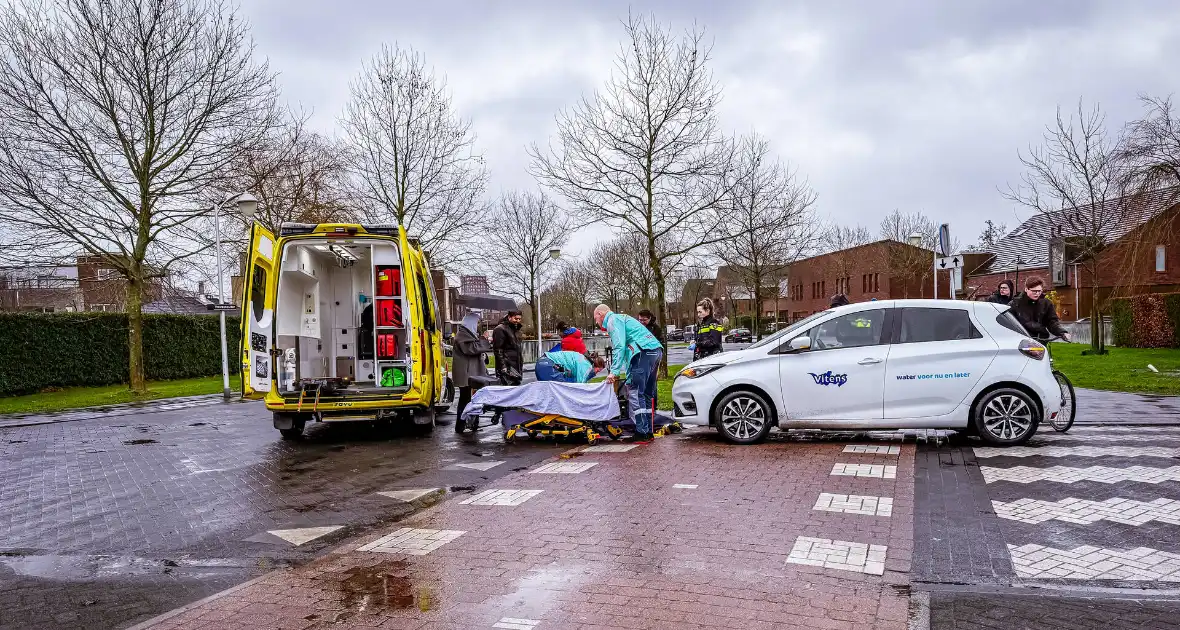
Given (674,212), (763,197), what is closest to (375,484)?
(674,212)

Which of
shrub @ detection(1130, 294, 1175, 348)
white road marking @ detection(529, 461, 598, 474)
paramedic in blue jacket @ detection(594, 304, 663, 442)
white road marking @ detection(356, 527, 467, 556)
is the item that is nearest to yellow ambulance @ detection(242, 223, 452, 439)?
paramedic in blue jacket @ detection(594, 304, 663, 442)

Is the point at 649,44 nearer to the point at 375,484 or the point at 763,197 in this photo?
the point at 763,197

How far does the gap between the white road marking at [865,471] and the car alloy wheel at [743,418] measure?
1.37 m

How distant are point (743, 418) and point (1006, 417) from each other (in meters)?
2.71

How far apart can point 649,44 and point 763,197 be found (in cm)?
770

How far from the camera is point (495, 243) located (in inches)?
1550

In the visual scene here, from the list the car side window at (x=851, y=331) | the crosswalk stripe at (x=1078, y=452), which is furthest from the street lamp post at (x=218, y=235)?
the crosswalk stripe at (x=1078, y=452)

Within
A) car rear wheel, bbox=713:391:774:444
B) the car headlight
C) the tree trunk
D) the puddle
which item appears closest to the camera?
the puddle

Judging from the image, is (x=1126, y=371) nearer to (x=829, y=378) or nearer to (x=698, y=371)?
(x=829, y=378)

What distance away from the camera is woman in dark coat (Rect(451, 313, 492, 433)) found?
1224cm

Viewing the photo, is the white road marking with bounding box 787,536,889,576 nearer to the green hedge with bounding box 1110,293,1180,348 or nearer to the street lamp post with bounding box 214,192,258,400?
the street lamp post with bounding box 214,192,258,400

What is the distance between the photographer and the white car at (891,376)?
812 cm

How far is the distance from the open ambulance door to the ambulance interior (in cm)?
17

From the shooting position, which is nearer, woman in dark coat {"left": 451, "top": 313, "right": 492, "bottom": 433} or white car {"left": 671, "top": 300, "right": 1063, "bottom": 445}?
white car {"left": 671, "top": 300, "right": 1063, "bottom": 445}
